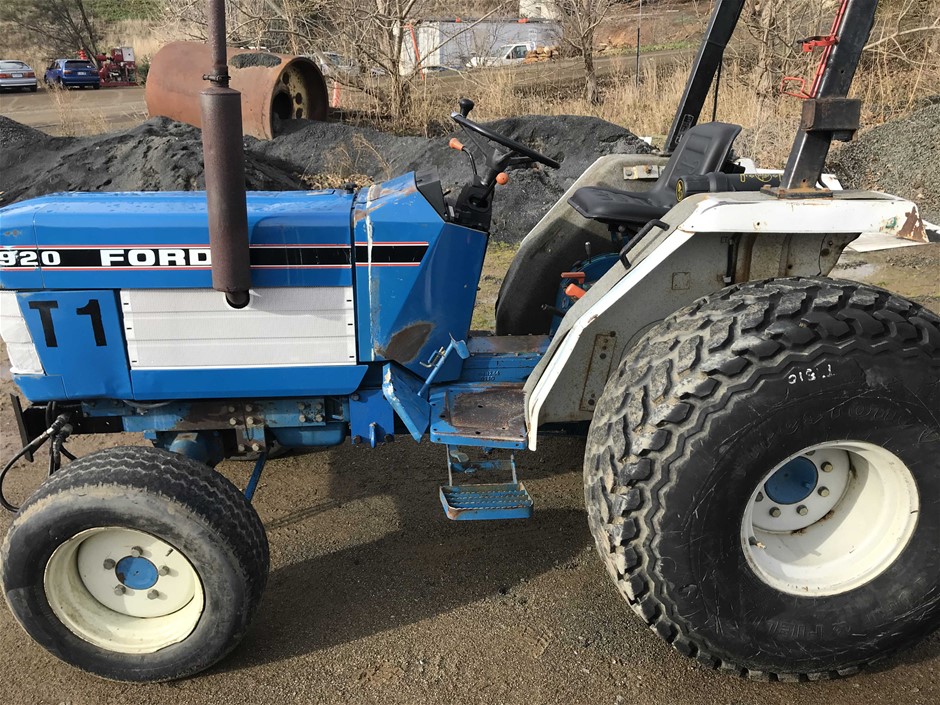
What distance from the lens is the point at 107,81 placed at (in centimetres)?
2528

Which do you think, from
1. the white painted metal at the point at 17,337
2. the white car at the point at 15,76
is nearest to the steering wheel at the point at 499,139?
the white painted metal at the point at 17,337

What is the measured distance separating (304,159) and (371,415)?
667cm

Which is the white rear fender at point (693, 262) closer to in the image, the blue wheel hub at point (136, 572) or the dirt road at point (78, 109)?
the blue wheel hub at point (136, 572)

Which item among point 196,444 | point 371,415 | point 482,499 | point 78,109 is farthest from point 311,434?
point 78,109

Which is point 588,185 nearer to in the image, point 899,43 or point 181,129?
point 181,129

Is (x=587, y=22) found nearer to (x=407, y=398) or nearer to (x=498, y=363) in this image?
(x=498, y=363)

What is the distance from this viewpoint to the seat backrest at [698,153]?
3.28 metres

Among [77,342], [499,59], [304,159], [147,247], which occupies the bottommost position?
[304,159]

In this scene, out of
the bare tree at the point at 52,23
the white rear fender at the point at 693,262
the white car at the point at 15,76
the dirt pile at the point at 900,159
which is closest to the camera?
the white rear fender at the point at 693,262

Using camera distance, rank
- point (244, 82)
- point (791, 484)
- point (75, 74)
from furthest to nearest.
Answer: point (75, 74) → point (244, 82) → point (791, 484)

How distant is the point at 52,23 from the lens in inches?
1200

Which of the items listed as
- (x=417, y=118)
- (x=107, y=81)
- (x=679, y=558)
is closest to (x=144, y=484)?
(x=679, y=558)

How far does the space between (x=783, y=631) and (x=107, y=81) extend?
1092 inches

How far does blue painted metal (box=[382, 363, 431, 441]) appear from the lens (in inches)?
103
